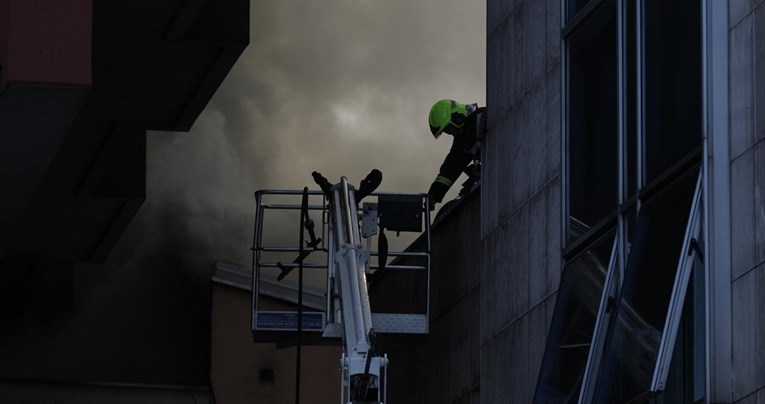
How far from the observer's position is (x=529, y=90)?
1775cm

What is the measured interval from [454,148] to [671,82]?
28.2 feet

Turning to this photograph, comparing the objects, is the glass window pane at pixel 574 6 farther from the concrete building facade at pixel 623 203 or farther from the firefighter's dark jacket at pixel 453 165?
the firefighter's dark jacket at pixel 453 165

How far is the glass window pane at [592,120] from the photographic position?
1521 centimetres

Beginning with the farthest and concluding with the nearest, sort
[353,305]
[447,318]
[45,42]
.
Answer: [447,318]
[353,305]
[45,42]

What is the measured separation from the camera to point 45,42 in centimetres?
1711

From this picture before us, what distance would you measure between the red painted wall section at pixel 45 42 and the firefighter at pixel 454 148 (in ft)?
18.4

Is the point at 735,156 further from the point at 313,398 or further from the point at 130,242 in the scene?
the point at 130,242

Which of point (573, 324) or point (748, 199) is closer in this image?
point (748, 199)

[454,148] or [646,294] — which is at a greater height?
[454,148]

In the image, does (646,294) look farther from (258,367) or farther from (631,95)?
(258,367)

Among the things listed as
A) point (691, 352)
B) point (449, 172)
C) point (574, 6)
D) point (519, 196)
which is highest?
point (574, 6)

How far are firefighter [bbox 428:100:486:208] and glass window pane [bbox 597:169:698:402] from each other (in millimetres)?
7414

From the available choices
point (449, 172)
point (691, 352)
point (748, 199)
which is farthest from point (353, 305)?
point (748, 199)

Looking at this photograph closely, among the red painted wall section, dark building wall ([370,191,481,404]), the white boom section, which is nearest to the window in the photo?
the white boom section
